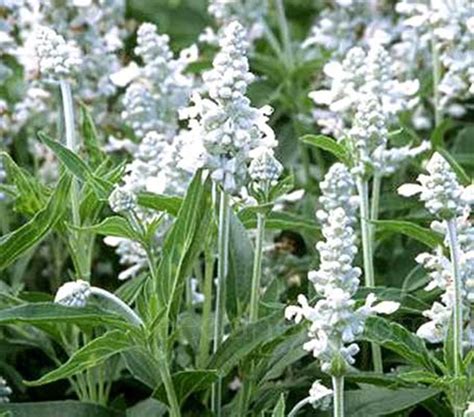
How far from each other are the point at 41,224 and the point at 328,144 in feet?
1.99

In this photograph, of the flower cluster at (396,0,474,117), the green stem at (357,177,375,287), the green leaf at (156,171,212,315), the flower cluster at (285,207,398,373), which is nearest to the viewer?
the flower cluster at (285,207,398,373)

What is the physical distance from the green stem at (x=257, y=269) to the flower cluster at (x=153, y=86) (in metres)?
0.83

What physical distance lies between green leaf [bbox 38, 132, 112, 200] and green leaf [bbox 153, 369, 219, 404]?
38 centimetres

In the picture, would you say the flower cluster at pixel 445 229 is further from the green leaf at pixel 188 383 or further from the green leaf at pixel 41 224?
the green leaf at pixel 41 224

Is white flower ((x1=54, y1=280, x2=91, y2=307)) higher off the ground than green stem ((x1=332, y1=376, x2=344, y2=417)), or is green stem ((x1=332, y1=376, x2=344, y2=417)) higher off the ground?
white flower ((x1=54, y1=280, x2=91, y2=307))

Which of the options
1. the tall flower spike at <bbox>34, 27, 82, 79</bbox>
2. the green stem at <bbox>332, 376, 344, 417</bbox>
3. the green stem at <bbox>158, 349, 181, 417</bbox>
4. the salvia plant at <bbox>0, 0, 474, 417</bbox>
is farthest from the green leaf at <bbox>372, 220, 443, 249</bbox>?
the tall flower spike at <bbox>34, 27, 82, 79</bbox>

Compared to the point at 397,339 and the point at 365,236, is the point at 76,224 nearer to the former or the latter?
the point at 365,236

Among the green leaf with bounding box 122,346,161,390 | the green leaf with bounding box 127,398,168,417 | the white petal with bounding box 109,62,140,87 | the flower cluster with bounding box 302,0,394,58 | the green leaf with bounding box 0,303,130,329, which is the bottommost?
the green leaf with bounding box 127,398,168,417

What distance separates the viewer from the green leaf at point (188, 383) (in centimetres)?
228

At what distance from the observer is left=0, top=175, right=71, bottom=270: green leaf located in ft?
7.79

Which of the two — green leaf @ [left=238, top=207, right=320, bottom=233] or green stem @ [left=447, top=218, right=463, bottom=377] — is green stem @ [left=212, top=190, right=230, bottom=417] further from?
green stem @ [left=447, top=218, right=463, bottom=377]

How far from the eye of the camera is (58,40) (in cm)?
262

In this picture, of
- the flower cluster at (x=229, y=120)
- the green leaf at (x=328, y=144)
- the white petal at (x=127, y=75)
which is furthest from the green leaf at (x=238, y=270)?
the white petal at (x=127, y=75)

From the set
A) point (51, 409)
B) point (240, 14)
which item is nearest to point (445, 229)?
point (51, 409)
